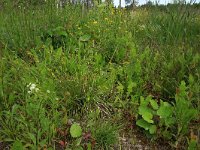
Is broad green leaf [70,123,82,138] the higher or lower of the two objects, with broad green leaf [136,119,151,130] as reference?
higher

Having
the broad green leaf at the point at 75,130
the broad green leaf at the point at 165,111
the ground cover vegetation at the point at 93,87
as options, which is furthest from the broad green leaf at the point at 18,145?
the broad green leaf at the point at 165,111

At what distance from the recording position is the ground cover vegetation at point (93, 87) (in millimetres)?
2084

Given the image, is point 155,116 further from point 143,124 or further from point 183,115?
point 183,115

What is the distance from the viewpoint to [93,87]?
2436mm

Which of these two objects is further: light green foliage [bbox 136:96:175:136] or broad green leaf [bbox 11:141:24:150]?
light green foliage [bbox 136:96:175:136]

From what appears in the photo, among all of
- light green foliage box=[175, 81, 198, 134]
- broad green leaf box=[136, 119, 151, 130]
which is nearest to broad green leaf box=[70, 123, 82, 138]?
broad green leaf box=[136, 119, 151, 130]

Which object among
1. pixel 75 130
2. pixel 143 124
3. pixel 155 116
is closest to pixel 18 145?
pixel 75 130

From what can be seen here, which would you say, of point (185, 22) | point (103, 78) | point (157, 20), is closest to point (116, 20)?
point (157, 20)

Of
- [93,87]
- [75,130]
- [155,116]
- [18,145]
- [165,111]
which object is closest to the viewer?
[18,145]

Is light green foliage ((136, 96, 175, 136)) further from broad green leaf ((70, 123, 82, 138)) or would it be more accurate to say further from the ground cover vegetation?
broad green leaf ((70, 123, 82, 138))

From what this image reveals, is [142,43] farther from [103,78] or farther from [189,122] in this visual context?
[189,122]

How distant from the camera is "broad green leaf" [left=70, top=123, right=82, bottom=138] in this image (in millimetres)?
2051

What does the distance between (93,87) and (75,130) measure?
1.55ft

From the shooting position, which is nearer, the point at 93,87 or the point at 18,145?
the point at 18,145
